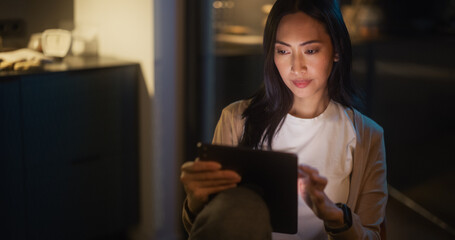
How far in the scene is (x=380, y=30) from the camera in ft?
6.28

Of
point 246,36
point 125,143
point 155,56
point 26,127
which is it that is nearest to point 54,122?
point 26,127

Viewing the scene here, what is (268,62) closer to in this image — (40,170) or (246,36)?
(246,36)

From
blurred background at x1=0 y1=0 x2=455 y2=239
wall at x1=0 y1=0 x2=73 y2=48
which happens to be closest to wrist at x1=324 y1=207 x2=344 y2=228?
blurred background at x1=0 y1=0 x2=455 y2=239

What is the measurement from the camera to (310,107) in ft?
4.36

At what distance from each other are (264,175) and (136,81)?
5.34ft

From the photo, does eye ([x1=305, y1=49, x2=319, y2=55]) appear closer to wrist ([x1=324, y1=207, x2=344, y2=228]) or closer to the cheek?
the cheek

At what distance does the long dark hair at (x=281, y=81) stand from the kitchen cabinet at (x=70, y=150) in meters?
1.31

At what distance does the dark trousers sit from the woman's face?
12.0 inches

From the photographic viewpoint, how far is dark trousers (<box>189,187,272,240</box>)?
1.08 metres

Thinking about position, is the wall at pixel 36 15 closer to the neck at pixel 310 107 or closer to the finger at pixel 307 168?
the neck at pixel 310 107

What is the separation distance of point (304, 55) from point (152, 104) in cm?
148

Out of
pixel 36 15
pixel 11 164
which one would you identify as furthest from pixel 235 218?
pixel 36 15

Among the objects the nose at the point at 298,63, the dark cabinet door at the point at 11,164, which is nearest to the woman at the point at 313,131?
the nose at the point at 298,63

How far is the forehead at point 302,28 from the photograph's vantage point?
1237 mm
